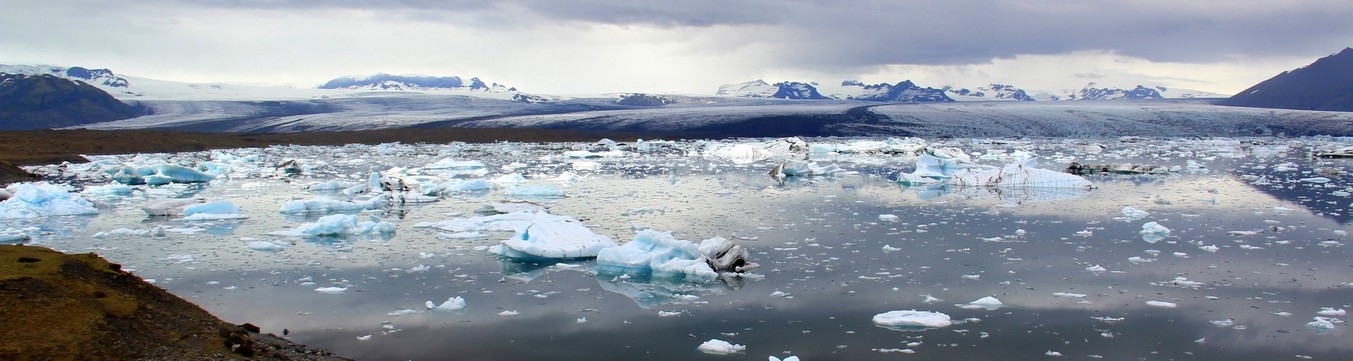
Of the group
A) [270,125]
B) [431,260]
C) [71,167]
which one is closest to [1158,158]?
[431,260]

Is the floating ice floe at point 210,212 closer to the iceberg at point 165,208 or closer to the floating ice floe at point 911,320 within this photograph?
the iceberg at point 165,208

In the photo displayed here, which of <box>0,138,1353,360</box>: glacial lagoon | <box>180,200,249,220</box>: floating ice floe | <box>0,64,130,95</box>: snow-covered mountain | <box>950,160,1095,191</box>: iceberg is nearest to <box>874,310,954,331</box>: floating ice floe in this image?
<box>0,138,1353,360</box>: glacial lagoon

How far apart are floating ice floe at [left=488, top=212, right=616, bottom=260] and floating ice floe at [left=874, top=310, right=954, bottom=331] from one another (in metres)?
4.06

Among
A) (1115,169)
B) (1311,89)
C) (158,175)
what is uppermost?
(1311,89)

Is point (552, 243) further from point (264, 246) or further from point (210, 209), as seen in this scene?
point (210, 209)

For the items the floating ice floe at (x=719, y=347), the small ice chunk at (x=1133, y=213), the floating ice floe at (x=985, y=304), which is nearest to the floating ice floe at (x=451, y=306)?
the floating ice floe at (x=719, y=347)

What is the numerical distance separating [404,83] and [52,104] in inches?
3463

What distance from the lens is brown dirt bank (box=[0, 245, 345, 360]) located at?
4.96 m

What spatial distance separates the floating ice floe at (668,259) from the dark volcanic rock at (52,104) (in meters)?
83.1

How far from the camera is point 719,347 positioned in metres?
6.21

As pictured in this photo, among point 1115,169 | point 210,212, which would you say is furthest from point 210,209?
point 1115,169

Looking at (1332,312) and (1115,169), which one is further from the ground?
(1332,312)

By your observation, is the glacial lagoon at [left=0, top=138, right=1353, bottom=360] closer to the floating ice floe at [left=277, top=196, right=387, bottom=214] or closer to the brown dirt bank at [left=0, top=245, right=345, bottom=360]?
the floating ice floe at [left=277, top=196, right=387, bottom=214]

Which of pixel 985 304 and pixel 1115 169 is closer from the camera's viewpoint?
pixel 985 304
